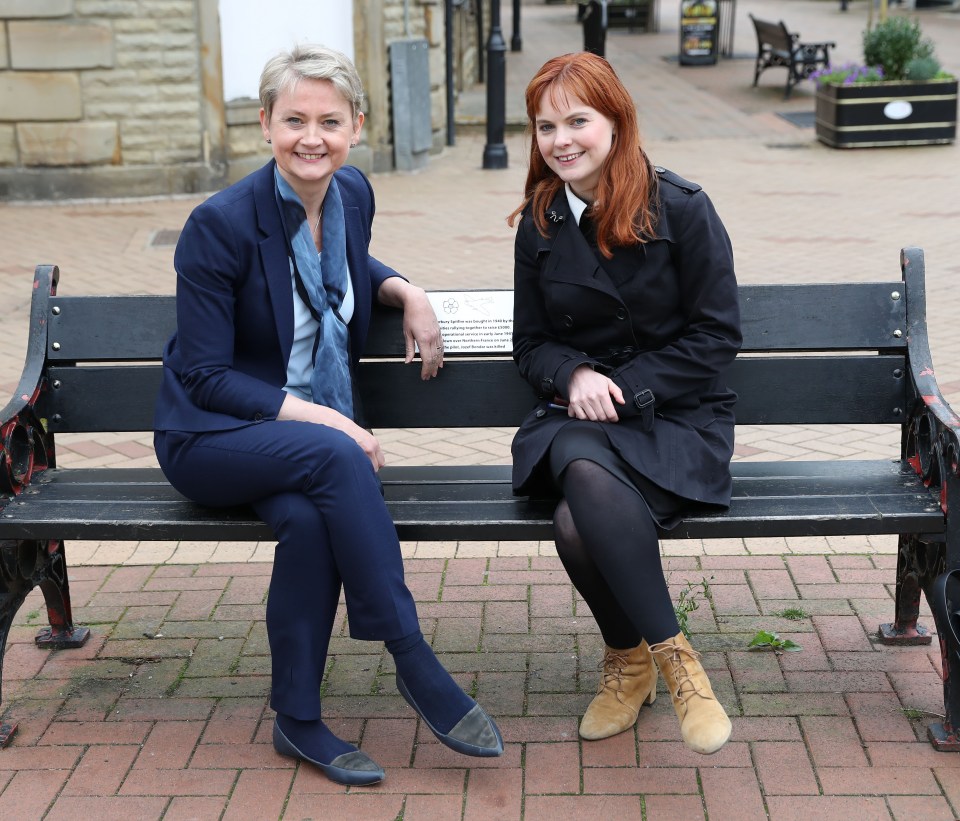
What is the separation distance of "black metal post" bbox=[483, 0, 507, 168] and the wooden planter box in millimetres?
3376

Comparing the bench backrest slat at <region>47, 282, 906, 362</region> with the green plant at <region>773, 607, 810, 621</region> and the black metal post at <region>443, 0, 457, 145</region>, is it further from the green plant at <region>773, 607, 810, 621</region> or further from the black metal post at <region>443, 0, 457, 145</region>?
the black metal post at <region>443, 0, 457, 145</region>

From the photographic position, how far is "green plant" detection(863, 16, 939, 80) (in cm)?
1315

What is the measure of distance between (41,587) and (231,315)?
1033 mm

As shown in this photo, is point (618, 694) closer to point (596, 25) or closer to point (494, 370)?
point (494, 370)

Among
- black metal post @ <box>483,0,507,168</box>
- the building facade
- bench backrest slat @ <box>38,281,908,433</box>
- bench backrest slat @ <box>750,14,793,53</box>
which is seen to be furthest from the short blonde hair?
bench backrest slat @ <box>750,14,793,53</box>

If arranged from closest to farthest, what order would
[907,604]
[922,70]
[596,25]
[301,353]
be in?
[301,353]
[907,604]
[922,70]
[596,25]

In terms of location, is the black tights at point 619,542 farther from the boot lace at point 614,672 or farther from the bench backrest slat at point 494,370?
the bench backrest slat at point 494,370

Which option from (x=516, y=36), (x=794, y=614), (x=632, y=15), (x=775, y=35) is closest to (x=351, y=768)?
(x=794, y=614)

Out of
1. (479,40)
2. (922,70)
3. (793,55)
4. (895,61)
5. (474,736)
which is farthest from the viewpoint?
(479,40)

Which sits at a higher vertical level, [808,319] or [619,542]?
[808,319]

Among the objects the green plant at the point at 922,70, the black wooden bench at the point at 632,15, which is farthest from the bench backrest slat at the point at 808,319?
the black wooden bench at the point at 632,15

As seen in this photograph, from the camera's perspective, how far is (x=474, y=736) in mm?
2984

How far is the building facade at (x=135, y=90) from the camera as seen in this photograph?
10.8m

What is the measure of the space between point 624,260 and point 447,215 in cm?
750
